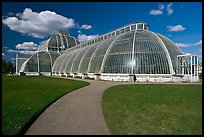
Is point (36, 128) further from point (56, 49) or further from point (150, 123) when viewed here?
point (56, 49)

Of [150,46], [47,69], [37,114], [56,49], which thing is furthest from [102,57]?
[56,49]

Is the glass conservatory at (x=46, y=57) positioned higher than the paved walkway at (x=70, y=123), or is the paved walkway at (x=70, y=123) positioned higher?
the glass conservatory at (x=46, y=57)

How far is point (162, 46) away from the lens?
37469 mm

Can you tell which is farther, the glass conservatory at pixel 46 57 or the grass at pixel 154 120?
the glass conservatory at pixel 46 57

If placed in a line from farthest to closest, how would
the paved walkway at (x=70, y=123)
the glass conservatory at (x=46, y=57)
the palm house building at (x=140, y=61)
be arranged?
the glass conservatory at (x=46, y=57) → the palm house building at (x=140, y=61) → the paved walkway at (x=70, y=123)

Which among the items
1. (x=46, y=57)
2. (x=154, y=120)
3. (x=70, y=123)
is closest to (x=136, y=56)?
(x=154, y=120)

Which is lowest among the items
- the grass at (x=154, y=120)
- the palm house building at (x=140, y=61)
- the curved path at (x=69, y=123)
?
the curved path at (x=69, y=123)

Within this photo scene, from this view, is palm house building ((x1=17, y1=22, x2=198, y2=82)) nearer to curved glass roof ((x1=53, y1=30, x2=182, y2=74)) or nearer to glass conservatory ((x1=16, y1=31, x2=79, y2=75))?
curved glass roof ((x1=53, y1=30, x2=182, y2=74))

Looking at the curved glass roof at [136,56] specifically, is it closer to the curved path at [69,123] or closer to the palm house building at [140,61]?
the palm house building at [140,61]

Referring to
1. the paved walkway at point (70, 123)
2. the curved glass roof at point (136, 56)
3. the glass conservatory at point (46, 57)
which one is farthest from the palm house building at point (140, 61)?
the glass conservatory at point (46, 57)

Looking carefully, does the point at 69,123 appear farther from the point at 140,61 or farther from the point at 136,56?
the point at 136,56

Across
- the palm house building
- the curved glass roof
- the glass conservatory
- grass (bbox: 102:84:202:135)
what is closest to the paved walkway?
grass (bbox: 102:84:202:135)

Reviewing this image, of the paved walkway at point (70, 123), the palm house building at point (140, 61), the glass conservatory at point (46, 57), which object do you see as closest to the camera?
the paved walkway at point (70, 123)

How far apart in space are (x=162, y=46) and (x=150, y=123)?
3194 centimetres
